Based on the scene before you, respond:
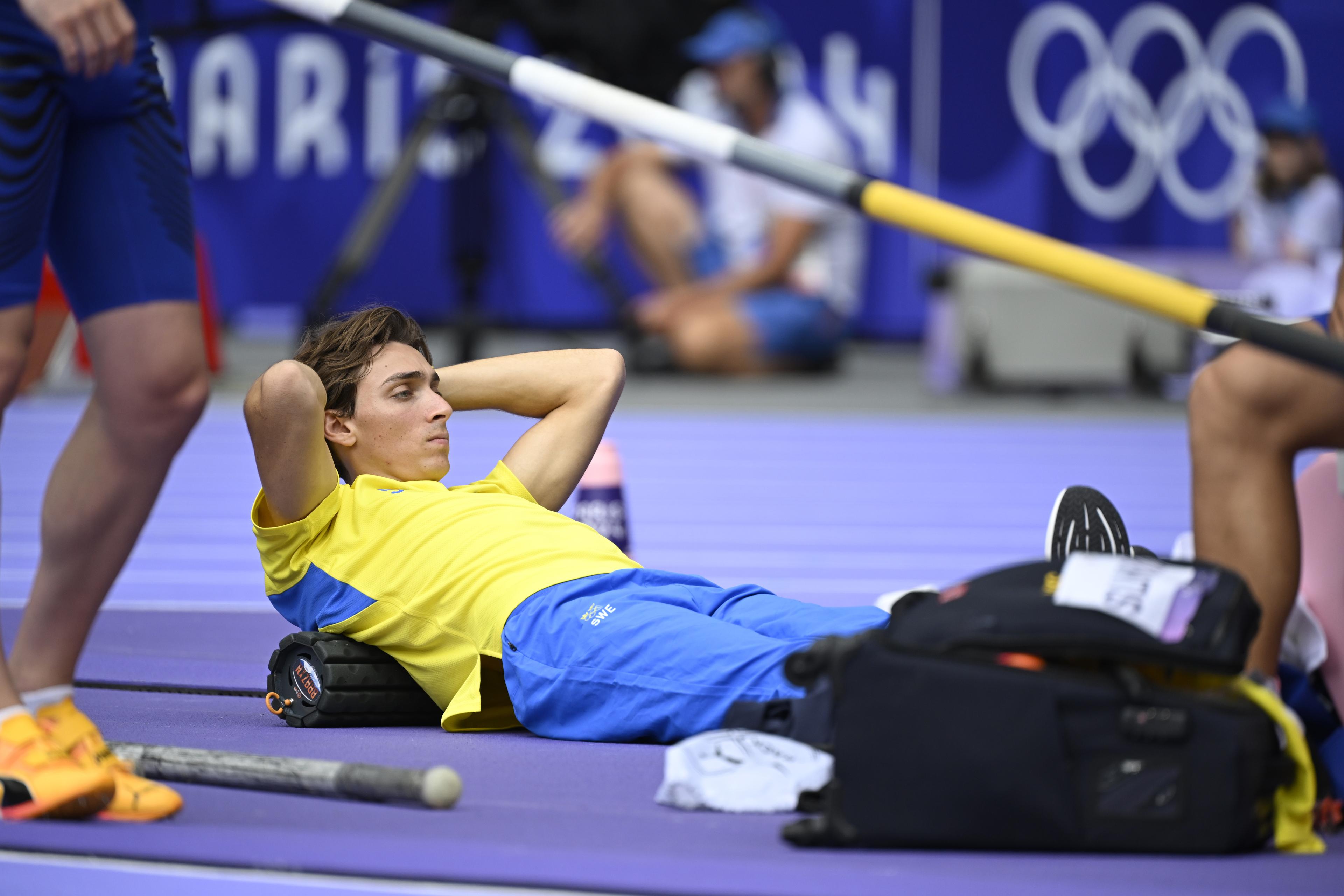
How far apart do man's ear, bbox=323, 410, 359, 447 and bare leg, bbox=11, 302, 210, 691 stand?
1.88 ft

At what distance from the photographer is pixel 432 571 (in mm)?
2297

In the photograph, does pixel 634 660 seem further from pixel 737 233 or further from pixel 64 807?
pixel 737 233

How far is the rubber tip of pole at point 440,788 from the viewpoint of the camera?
1.72 m

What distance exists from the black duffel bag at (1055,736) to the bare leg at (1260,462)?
0.20 metres

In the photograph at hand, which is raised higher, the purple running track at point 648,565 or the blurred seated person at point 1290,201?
the blurred seated person at point 1290,201

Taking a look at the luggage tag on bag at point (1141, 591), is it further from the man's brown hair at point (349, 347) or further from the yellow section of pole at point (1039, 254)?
the man's brown hair at point (349, 347)

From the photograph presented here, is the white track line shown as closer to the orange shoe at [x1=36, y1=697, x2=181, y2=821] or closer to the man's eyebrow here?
the orange shoe at [x1=36, y1=697, x2=181, y2=821]

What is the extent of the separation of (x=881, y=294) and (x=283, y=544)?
907 cm

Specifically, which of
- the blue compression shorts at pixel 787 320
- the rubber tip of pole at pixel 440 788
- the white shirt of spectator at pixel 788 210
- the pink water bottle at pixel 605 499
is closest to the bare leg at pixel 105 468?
the rubber tip of pole at pixel 440 788

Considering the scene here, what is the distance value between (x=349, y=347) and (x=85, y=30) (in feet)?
2.72

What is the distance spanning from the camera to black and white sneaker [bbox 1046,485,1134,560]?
7.49 ft

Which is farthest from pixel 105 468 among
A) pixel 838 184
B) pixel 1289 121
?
pixel 1289 121

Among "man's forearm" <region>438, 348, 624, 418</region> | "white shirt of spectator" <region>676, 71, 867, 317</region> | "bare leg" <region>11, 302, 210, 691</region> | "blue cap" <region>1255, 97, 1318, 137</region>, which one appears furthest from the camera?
"blue cap" <region>1255, 97, 1318, 137</region>

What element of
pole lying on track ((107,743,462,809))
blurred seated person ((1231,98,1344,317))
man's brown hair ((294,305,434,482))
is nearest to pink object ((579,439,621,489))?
man's brown hair ((294,305,434,482))
